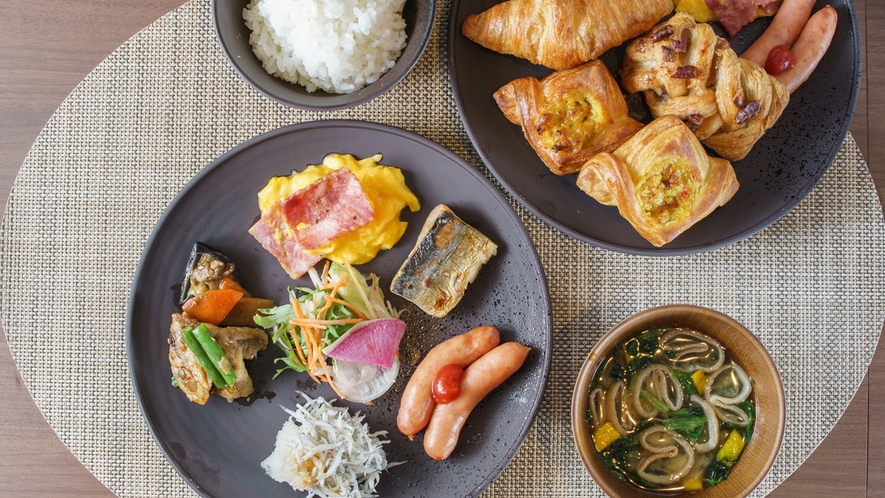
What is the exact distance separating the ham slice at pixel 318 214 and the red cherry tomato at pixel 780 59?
1.86 m

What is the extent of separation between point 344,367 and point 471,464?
71 centimetres

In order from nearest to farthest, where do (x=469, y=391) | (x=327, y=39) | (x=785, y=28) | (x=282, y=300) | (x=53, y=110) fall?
(x=327, y=39), (x=469, y=391), (x=785, y=28), (x=282, y=300), (x=53, y=110)

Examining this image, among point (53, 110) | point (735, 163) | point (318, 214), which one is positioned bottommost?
point (318, 214)

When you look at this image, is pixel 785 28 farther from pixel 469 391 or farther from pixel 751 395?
pixel 469 391

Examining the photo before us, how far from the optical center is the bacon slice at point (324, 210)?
280 cm

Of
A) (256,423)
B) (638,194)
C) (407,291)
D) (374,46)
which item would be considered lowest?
(256,423)

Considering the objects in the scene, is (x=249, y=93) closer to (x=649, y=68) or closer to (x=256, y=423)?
(x=256, y=423)

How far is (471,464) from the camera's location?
9.52 feet

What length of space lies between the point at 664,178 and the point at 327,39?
150 centimetres

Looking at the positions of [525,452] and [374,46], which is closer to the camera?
[374,46]

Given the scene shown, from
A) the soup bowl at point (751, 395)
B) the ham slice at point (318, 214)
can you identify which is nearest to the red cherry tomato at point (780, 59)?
the soup bowl at point (751, 395)

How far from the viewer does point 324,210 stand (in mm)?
2842

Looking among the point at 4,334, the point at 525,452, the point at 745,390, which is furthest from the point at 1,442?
the point at 745,390

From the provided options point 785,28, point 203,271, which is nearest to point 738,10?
point 785,28
